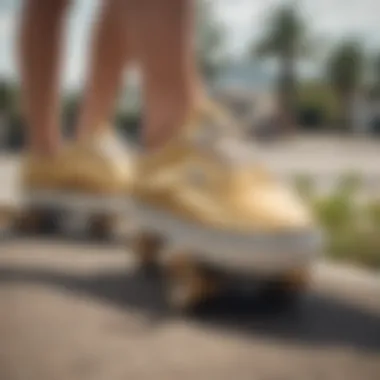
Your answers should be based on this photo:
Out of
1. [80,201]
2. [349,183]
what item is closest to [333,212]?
[349,183]

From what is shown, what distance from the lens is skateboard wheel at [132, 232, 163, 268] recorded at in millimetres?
750

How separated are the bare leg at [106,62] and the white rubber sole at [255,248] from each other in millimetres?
100

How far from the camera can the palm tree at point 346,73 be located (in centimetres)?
56

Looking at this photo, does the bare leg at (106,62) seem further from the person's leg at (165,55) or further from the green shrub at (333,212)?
the green shrub at (333,212)

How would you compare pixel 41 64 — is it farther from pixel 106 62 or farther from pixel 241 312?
pixel 241 312

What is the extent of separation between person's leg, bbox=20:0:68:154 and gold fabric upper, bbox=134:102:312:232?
81 millimetres

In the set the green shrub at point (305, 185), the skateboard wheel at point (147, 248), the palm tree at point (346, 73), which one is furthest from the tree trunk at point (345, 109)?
the skateboard wheel at point (147, 248)

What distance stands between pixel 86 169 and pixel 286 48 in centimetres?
27

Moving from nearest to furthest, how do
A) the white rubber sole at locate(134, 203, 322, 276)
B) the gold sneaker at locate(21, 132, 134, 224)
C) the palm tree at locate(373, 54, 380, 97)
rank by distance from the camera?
the palm tree at locate(373, 54, 380, 97), the white rubber sole at locate(134, 203, 322, 276), the gold sneaker at locate(21, 132, 134, 224)

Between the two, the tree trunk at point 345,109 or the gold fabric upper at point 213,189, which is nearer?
the tree trunk at point 345,109

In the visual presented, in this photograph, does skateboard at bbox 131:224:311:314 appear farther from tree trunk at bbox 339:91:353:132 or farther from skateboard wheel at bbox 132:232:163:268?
tree trunk at bbox 339:91:353:132

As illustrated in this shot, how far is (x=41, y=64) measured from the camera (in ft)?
2.26

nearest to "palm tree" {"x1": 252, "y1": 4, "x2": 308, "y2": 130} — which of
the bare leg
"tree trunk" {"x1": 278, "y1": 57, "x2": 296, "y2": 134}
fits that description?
"tree trunk" {"x1": 278, "y1": 57, "x2": 296, "y2": 134}

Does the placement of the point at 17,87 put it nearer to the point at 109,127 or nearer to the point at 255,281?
the point at 109,127
